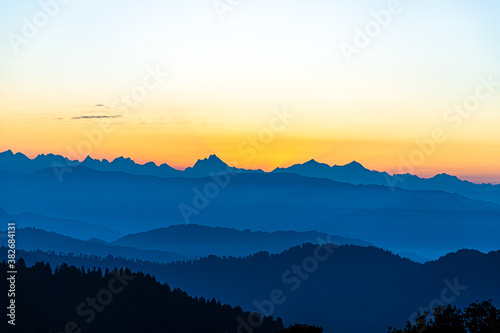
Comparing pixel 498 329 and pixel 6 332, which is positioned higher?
pixel 6 332

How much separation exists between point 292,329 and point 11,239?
57.2 meters

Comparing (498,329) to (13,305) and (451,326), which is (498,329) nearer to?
(451,326)

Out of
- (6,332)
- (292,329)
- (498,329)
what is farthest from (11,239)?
(6,332)

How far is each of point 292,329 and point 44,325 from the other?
15147 cm

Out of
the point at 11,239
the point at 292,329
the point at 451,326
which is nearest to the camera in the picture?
the point at 451,326

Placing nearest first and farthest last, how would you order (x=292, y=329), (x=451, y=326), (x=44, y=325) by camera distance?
1. (x=451, y=326)
2. (x=292, y=329)
3. (x=44, y=325)

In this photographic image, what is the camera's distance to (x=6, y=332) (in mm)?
184000

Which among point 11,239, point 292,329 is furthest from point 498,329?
point 11,239

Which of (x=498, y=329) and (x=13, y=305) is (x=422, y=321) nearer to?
(x=498, y=329)

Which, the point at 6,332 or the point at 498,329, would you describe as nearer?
the point at 498,329

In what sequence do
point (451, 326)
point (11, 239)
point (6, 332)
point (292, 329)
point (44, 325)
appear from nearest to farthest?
point (451, 326)
point (292, 329)
point (11, 239)
point (6, 332)
point (44, 325)

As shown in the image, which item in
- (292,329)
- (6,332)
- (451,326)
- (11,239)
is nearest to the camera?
(451,326)

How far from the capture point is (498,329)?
5375cm

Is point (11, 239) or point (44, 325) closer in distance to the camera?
point (11, 239)
